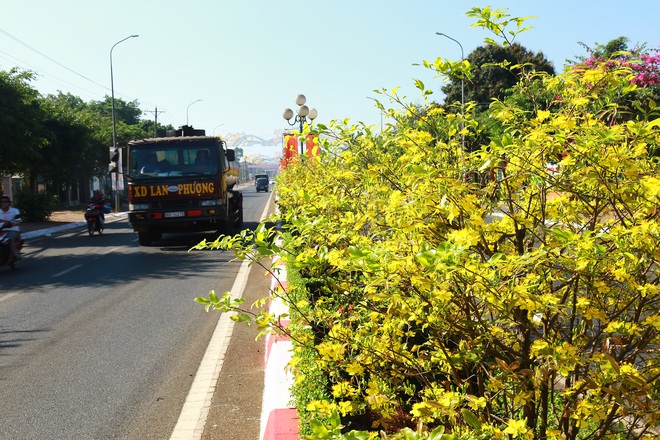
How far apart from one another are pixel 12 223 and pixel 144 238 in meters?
5.13

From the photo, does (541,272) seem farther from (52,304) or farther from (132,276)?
(132,276)

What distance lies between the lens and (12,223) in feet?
48.9

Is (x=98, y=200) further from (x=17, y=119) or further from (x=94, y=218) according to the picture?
(x=17, y=119)

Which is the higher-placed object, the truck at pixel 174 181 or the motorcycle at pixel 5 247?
the truck at pixel 174 181

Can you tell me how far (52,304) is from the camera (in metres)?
10.7

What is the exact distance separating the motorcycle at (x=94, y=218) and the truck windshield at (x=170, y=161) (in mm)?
6052

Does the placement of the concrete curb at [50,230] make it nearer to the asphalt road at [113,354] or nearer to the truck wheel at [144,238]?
the truck wheel at [144,238]

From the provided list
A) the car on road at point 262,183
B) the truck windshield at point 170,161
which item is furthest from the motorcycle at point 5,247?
the car on road at point 262,183

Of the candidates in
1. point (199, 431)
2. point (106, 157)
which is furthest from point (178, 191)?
point (106, 157)

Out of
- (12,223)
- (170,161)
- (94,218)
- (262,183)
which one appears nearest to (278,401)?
(12,223)

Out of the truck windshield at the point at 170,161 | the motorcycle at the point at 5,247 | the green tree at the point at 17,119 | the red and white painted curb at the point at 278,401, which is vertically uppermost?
the green tree at the point at 17,119

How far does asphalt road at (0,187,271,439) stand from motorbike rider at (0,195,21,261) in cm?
57

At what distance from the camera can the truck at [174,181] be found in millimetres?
18078

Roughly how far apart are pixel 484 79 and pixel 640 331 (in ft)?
174
